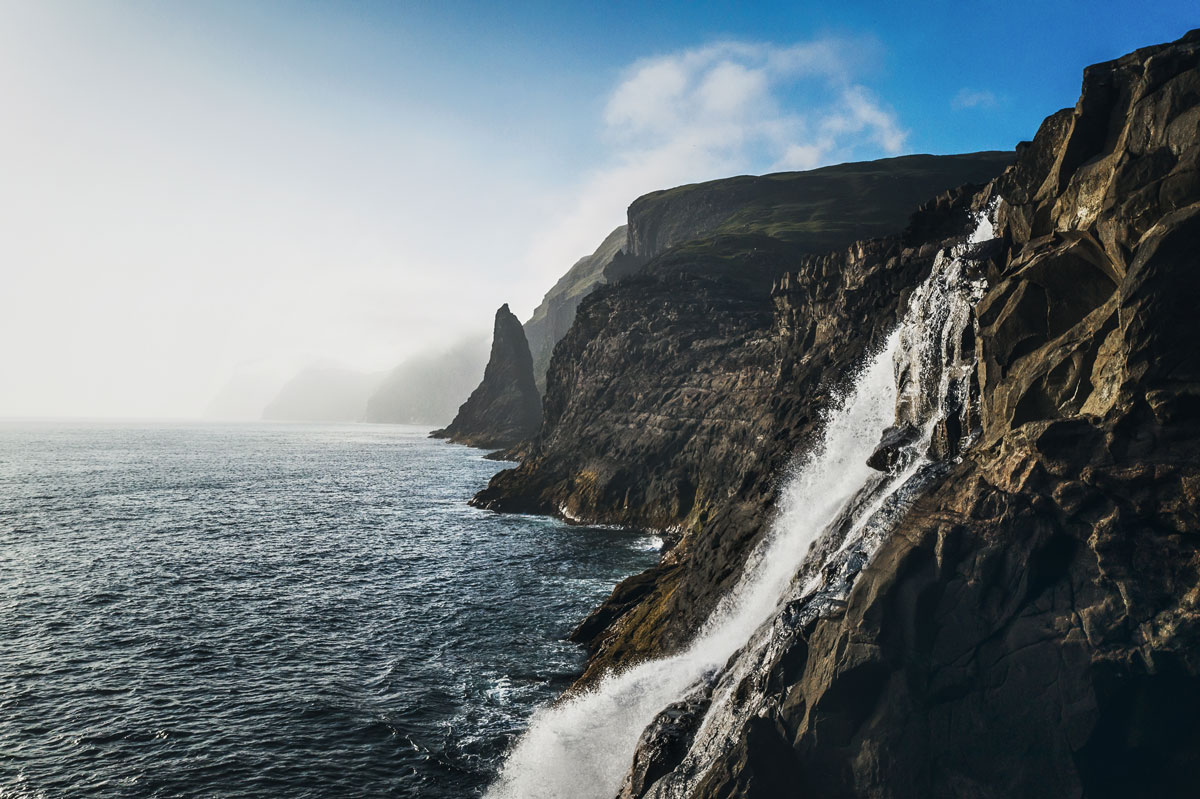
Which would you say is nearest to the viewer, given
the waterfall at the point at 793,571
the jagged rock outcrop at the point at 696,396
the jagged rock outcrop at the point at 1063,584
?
the jagged rock outcrop at the point at 1063,584

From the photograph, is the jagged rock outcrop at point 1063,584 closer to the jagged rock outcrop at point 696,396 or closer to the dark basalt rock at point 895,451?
the dark basalt rock at point 895,451

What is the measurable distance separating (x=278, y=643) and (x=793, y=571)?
30.2 m

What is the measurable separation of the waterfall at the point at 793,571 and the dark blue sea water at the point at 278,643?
3.18 meters

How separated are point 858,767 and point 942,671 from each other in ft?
11.0

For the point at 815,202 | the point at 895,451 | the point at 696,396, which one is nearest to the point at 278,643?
the point at 895,451

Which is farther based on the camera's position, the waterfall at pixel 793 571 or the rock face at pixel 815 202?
the rock face at pixel 815 202

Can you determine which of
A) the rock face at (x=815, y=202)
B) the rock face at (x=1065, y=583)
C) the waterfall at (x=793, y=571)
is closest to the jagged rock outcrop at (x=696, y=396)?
the waterfall at (x=793, y=571)

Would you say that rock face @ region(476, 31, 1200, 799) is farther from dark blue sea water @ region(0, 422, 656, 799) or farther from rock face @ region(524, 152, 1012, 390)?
rock face @ region(524, 152, 1012, 390)

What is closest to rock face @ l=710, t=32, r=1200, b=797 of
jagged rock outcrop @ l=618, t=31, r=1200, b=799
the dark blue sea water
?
jagged rock outcrop @ l=618, t=31, r=1200, b=799

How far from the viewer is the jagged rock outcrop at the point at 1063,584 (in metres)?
15.2

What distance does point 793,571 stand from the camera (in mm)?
26156

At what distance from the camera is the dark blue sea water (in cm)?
2547

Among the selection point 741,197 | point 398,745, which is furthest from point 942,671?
point 741,197

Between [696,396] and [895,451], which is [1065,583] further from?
[696,396]
